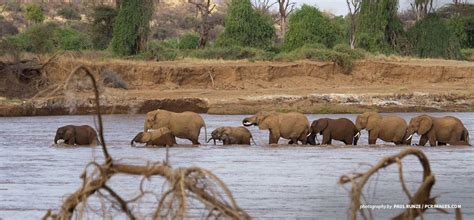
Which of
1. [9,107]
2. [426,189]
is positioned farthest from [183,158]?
[9,107]

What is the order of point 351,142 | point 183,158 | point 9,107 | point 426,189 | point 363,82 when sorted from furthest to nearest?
point 363,82 → point 9,107 → point 351,142 → point 183,158 → point 426,189

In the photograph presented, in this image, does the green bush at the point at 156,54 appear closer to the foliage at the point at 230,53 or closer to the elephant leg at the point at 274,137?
the foliage at the point at 230,53

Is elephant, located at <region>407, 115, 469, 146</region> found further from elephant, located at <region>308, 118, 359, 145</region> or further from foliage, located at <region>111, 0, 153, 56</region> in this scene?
foliage, located at <region>111, 0, 153, 56</region>

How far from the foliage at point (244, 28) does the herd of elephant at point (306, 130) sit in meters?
33.9

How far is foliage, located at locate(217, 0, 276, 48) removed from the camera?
58.9 m

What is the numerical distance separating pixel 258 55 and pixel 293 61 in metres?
2.75

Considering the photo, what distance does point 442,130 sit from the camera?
23906mm

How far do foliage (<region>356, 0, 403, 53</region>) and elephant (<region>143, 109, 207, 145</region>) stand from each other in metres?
34.4

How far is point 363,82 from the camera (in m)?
48.7

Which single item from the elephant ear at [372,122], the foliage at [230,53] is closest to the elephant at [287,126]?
the elephant ear at [372,122]

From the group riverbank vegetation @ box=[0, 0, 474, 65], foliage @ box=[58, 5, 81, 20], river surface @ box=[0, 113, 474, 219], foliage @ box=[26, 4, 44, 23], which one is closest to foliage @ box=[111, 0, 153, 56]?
riverbank vegetation @ box=[0, 0, 474, 65]

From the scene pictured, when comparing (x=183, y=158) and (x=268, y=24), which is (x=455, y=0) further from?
(x=183, y=158)

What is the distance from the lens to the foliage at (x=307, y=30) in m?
58.8

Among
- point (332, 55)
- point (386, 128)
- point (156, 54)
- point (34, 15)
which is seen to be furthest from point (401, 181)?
point (34, 15)
